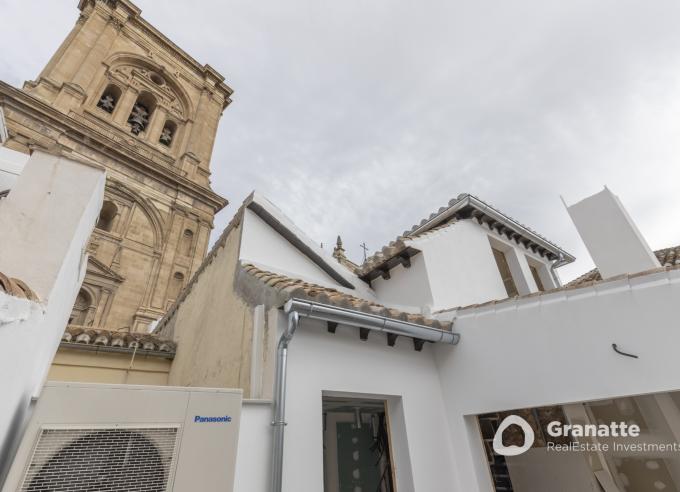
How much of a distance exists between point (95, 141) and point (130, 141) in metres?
2.31

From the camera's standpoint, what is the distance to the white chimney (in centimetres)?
509

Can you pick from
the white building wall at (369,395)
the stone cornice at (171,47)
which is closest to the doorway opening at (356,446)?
the white building wall at (369,395)

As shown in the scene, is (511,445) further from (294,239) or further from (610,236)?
(294,239)

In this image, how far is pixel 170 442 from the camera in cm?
210

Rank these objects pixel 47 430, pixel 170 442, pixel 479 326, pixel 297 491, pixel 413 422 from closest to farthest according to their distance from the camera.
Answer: pixel 47 430 → pixel 170 442 → pixel 297 491 → pixel 413 422 → pixel 479 326

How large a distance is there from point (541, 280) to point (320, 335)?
7572 millimetres

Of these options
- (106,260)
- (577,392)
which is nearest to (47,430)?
(577,392)

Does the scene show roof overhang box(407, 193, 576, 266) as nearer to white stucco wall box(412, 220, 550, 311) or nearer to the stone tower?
white stucco wall box(412, 220, 550, 311)

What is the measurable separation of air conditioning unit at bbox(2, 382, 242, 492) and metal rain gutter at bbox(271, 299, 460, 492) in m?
0.51

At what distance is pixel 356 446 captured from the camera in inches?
195

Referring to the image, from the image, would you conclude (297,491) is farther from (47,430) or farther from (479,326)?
(479,326)

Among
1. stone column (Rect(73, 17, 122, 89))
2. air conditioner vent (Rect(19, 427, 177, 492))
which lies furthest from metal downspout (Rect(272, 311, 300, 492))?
stone column (Rect(73, 17, 122, 89))

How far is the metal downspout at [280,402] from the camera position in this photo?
2608 millimetres

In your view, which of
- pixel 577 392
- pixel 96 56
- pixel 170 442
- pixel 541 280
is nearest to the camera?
pixel 170 442
